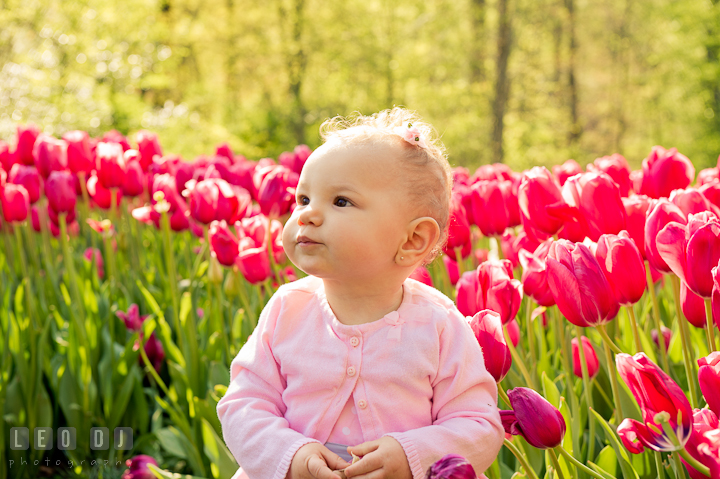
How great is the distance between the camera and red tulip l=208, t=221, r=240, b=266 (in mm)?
2113

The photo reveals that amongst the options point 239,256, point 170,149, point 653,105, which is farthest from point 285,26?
point 239,256

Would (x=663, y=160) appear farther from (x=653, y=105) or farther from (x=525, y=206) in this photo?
(x=653, y=105)

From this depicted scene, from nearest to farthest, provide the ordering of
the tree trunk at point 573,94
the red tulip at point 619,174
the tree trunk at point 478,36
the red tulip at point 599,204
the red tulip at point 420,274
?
the red tulip at point 599,204 < the red tulip at point 420,274 < the red tulip at point 619,174 < the tree trunk at point 478,36 < the tree trunk at point 573,94

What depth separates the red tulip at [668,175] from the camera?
199cm

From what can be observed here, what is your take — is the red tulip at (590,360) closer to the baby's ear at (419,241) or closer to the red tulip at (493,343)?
the red tulip at (493,343)

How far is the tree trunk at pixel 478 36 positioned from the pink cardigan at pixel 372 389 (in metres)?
16.8

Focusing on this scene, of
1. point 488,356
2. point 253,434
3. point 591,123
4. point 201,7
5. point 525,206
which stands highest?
point 201,7

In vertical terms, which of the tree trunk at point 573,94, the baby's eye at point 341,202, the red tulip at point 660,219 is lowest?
the tree trunk at point 573,94

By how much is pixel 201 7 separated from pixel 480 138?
490 inches

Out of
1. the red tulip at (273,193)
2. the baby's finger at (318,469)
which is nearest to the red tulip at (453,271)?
the red tulip at (273,193)

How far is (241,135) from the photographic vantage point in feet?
65.0

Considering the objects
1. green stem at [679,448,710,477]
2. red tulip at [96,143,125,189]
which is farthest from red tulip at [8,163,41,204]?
green stem at [679,448,710,477]

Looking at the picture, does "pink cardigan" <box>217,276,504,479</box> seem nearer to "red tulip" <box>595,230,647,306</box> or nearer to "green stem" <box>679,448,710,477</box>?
"red tulip" <box>595,230,647,306</box>

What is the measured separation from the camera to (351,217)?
1.22 metres
